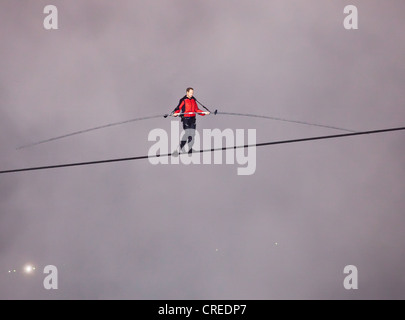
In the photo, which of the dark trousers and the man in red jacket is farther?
A: the dark trousers

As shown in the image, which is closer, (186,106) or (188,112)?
(188,112)

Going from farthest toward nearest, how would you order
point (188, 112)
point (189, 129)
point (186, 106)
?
point (189, 129), point (186, 106), point (188, 112)

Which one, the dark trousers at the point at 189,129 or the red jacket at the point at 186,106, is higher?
the red jacket at the point at 186,106

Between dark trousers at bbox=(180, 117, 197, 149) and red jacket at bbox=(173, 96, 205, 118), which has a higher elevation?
red jacket at bbox=(173, 96, 205, 118)

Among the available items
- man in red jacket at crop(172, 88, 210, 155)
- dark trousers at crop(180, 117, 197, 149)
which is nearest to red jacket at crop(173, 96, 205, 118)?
man in red jacket at crop(172, 88, 210, 155)

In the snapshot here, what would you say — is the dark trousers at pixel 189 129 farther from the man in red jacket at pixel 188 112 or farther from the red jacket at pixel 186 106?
the red jacket at pixel 186 106

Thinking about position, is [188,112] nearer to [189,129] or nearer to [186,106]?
[186,106]

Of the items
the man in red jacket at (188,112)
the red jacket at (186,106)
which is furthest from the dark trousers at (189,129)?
the red jacket at (186,106)

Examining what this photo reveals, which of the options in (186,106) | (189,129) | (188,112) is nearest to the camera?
(188,112)

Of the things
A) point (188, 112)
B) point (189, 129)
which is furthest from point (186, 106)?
point (189, 129)

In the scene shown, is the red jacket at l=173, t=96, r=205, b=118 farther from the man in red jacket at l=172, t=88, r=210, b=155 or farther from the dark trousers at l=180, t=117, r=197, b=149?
the dark trousers at l=180, t=117, r=197, b=149
